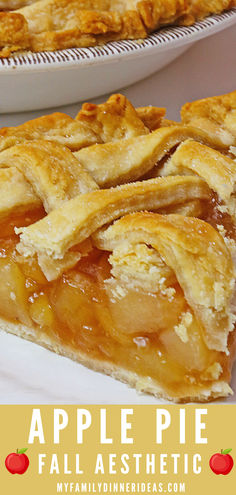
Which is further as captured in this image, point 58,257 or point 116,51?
point 116,51

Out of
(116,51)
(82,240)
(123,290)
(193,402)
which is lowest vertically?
(193,402)

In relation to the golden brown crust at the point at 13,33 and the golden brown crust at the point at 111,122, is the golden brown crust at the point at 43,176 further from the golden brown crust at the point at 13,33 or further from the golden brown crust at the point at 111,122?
the golden brown crust at the point at 13,33

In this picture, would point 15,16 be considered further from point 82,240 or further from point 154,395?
point 154,395

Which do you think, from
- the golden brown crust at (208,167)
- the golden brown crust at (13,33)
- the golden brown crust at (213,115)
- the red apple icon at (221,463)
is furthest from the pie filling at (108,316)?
the golden brown crust at (13,33)

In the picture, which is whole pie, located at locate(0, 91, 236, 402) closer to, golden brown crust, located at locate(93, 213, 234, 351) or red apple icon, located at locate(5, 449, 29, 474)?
golden brown crust, located at locate(93, 213, 234, 351)

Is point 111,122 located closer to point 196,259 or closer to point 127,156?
point 127,156

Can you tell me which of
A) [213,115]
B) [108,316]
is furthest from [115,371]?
[213,115]

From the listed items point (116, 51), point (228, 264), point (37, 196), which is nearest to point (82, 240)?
point (37, 196)
